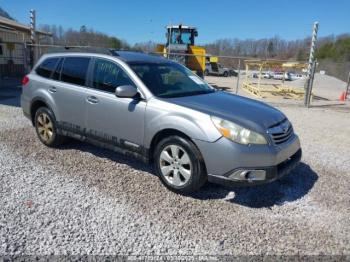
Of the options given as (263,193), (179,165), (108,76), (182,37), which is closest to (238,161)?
(179,165)

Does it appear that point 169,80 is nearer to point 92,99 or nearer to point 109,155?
point 92,99

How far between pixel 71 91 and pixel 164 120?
1.89 m

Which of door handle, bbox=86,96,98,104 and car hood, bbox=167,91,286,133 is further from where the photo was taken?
door handle, bbox=86,96,98,104

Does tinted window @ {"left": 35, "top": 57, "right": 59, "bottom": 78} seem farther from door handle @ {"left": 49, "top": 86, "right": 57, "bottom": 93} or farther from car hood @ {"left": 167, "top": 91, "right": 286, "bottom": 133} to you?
car hood @ {"left": 167, "top": 91, "right": 286, "bottom": 133}

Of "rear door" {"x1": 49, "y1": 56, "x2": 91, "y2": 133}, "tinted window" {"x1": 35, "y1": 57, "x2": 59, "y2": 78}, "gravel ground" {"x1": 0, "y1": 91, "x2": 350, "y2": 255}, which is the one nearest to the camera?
"gravel ground" {"x1": 0, "y1": 91, "x2": 350, "y2": 255}

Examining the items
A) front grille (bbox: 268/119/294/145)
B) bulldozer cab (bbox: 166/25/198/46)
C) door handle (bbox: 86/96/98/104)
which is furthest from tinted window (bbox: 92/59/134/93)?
bulldozer cab (bbox: 166/25/198/46)

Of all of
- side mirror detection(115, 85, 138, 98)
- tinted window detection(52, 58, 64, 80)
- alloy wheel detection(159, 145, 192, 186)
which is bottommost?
alloy wheel detection(159, 145, 192, 186)

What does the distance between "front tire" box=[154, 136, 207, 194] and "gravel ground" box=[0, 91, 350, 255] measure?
175 millimetres

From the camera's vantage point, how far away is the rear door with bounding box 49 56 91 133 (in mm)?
5109

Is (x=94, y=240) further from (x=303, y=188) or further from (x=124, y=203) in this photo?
(x=303, y=188)

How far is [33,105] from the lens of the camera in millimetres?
5961

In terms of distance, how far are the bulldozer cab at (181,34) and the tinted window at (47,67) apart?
16.4m

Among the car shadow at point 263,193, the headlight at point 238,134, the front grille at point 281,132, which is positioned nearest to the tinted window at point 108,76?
the headlight at point 238,134

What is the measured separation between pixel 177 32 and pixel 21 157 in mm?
18179
